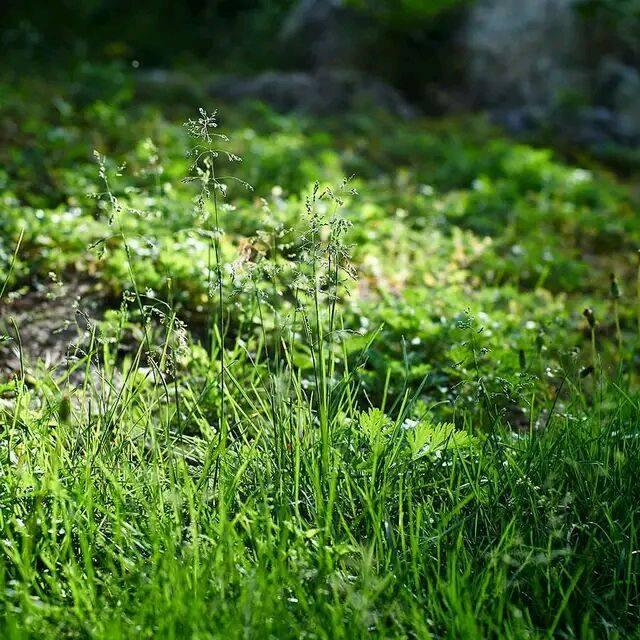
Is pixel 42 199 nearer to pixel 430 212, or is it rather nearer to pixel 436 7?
pixel 430 212

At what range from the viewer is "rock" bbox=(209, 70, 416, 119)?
9422 mm

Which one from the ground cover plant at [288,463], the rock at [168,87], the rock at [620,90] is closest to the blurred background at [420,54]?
the rock at [620,90]

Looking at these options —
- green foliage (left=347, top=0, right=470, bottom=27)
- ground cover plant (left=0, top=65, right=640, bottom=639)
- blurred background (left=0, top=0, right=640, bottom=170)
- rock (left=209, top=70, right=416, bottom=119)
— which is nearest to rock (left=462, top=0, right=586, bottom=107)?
blurred background (left=0, top=0, right=640, bottom=170)

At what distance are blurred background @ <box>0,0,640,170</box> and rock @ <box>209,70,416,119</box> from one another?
0.02 m

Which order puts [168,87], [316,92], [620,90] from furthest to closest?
[620,90], [316,92], [168,87]

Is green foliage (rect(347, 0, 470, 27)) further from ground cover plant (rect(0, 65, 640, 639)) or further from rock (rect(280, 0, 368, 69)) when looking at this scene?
ground cover plant (rect(0, 65, 640, 639))

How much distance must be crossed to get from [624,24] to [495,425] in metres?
10.1

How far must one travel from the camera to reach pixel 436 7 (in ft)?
34.2

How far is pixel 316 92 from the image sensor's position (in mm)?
9742

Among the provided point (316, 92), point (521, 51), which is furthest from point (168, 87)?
point (521, 51)

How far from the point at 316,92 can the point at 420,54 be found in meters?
2.22

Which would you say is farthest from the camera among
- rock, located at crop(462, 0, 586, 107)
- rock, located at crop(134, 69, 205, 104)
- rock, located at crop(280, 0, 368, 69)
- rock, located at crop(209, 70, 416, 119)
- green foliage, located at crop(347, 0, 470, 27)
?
rock, located at crop(280, 0, 368, 69)

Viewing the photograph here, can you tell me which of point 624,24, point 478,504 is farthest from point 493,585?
point 624,24

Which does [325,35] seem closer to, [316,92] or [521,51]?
[316,92]
